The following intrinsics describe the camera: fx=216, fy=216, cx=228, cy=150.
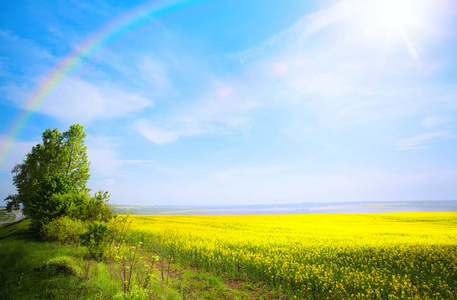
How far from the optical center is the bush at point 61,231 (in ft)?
43.0

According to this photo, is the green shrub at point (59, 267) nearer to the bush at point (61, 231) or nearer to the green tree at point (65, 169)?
the bush at point (61, 231)

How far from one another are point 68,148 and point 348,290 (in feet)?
113

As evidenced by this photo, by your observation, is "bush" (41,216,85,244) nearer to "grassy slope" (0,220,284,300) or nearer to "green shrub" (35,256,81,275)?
"grassy slope" (0,220,284,300)

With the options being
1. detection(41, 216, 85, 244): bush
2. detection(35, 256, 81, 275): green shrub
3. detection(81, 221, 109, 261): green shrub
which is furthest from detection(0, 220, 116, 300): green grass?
detection(41, 216, 85, 244): bush

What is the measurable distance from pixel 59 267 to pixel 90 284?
2.14 meters

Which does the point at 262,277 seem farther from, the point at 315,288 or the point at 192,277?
the point at 192,277

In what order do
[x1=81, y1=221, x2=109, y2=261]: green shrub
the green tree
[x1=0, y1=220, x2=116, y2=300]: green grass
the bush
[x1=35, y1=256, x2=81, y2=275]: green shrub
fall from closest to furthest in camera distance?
[x1=0, y1=220, x2=116, y2=300]: green grass < [x1=35, y1=256, x2=81, y2=275]: green shrub < [x1=81, y1=221, x2=109, y2=261]: green shrub < the bush < the green tree

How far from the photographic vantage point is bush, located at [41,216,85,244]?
43.0 ft

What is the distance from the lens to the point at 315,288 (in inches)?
325

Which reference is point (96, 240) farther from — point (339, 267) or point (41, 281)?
point (339, 267)

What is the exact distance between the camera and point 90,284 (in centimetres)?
690

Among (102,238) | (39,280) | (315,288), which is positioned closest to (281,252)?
(315,288)

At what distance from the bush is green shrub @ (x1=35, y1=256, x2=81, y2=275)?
511 cm

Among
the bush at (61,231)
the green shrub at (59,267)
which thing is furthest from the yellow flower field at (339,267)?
the green shrub at (59,267)
